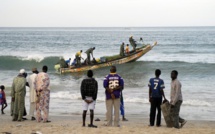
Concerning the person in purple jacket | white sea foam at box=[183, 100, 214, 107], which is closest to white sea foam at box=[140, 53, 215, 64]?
white sea foam at box=[183, 100, 214, 107]

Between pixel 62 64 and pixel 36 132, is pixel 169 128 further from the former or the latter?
pixel 62 64

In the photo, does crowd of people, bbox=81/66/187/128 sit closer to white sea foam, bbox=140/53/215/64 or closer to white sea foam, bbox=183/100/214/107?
white sea foam, bbox=183/100/214/107

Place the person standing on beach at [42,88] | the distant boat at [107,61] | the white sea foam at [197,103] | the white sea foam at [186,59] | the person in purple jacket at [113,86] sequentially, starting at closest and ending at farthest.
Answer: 1. the person in purple jacket at [113,86]
2. the person standing on beach at [42,88]
3. the white sea foam at [197,103]
4. the distant boat at [107,61]
5. the white sea foam at [186,59]

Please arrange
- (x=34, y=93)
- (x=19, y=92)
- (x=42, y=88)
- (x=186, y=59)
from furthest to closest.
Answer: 1. (x=186, y=59)
2. (x=34, y=93)
3. (x=19, y=92)
4. (x=42, y=88)

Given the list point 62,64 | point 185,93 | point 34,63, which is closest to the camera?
point 185,93

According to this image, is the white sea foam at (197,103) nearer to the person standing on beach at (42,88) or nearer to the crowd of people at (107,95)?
the crowd of people at (107,95)

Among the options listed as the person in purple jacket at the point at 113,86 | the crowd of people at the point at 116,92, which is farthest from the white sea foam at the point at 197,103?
the person in purple jacket at the point at 113,86

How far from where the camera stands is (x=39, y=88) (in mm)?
9500

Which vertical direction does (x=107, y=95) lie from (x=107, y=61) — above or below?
below

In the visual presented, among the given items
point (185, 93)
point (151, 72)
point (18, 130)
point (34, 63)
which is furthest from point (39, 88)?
point (34, 63)

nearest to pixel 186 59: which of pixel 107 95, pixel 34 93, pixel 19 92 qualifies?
pixel 34 93

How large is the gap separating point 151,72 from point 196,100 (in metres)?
13.9

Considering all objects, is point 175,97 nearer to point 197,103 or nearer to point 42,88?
point 42,88

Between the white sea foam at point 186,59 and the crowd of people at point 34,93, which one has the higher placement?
the white sea foam at point 186,59
